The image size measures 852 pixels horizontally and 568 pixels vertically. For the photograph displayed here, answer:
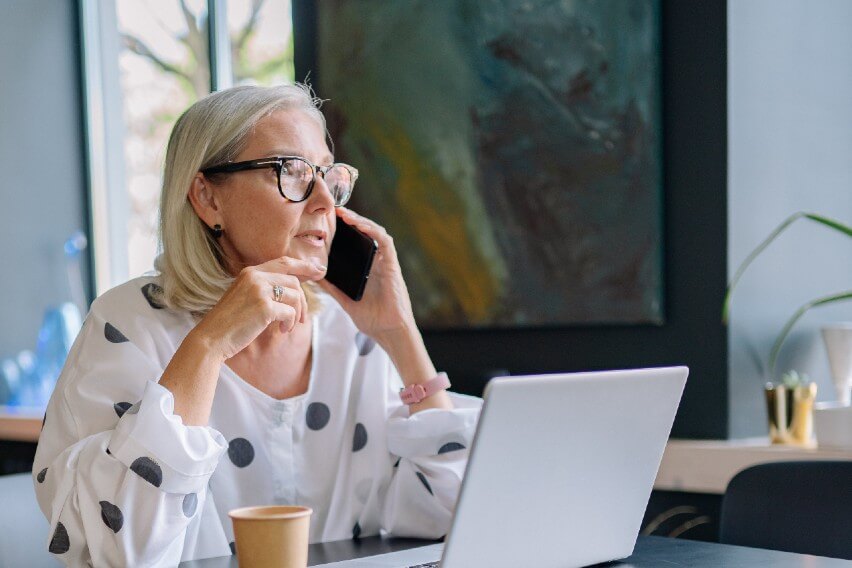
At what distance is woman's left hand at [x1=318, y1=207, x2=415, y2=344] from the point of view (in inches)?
68.8

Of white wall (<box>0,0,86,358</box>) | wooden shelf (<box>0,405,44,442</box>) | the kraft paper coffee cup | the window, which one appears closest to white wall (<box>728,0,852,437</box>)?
the kraft paper coffee cup

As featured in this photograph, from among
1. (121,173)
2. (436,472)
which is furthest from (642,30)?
(121,173)

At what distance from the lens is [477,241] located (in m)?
2.82

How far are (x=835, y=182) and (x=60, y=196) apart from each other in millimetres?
2947

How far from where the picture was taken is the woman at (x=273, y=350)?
1.39m

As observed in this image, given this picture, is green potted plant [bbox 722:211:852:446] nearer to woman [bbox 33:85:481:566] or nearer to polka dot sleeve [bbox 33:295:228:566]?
woman [bbox 33:85:481:566]

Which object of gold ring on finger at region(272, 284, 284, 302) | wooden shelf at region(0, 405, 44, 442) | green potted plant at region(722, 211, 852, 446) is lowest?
wooden shelf at region(0, 405, 44, 442)

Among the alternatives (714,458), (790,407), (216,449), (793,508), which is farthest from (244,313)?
(790,407)

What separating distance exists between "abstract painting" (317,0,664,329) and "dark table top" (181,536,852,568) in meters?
1.32

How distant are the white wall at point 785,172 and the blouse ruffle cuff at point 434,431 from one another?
3.34ft

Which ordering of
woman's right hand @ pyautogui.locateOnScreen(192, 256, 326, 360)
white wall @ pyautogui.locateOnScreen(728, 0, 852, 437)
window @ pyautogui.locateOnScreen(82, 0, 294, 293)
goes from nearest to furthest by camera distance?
woman's right hand @ pyautogui.locateOnScreen(192, 256, 326, 360), white wall @ pyautogui.locateOnScreen(728, 0, 852, 437), window @ pyautogui.locateOnScreen(82, 0, 294, 293)

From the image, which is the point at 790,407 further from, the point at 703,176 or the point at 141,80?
the point at 141,80

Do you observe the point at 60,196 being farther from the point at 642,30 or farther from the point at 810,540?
the point at 810,540

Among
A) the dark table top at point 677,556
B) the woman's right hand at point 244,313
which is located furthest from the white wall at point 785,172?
the woman's right hand at point 244,313
